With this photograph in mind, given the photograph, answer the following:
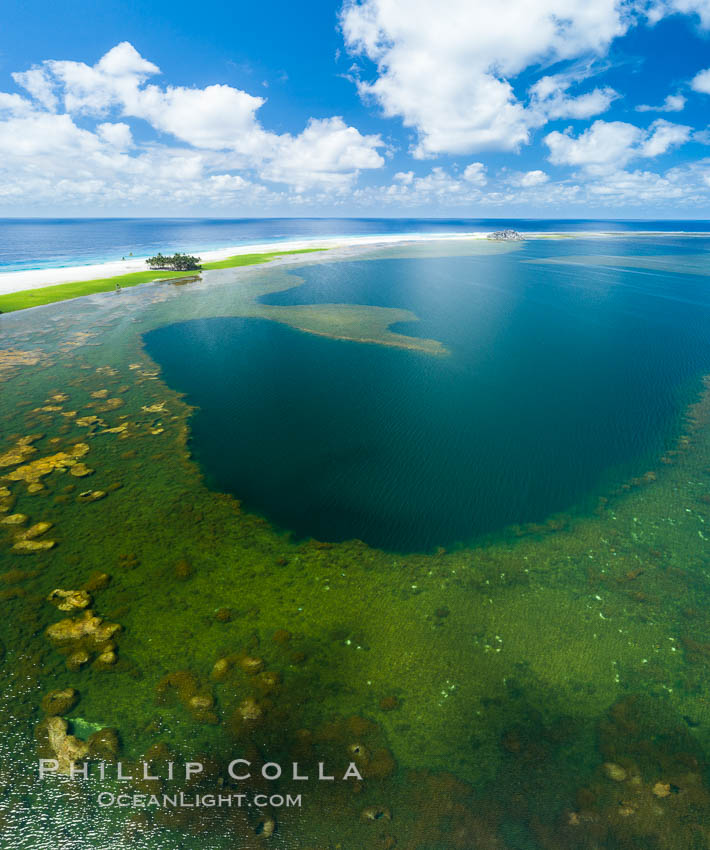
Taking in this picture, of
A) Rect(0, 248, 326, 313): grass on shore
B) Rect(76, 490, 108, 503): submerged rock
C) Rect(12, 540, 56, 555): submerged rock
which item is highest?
Rect(0, 248, 326, 313): grass on shore

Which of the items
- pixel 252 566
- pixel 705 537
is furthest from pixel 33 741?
pixel 705 537

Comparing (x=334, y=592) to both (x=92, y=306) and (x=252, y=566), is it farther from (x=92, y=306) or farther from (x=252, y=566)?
(x=92, y=306)

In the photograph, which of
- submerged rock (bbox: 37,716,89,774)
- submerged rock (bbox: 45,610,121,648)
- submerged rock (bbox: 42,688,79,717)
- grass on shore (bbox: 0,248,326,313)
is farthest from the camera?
grass on shore (bbox: 0,248,326,313)

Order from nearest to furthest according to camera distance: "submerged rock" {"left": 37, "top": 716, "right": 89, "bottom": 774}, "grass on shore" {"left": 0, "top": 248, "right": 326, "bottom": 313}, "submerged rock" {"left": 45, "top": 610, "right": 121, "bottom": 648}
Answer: "submerged rock" {"left": 37, "top": 716, "right": 89, "bottom": 774} < "submerged rock" {"left": 45, "top": 610, "right": 121, "bottom": 648} < "grass on shore" {"left": 0, "top": 248, "right": 326, "bottom": 313}

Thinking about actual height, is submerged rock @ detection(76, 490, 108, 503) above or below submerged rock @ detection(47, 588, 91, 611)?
above

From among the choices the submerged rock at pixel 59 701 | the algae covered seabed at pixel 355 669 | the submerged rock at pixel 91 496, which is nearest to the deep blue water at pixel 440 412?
the algae covered seabed at pixel 355 669

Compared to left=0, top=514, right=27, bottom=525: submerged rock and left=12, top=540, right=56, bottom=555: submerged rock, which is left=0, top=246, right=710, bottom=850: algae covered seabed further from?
left=0, top=514, right=27, bottom=525: submerged rock

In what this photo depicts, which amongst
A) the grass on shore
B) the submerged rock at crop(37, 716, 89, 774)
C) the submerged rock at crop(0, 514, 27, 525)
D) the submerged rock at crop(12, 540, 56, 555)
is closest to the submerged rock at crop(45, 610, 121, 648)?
the submerged rock at crop(37, 716, 89, 774)
